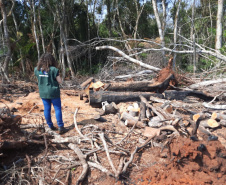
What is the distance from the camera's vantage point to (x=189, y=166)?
115 inches

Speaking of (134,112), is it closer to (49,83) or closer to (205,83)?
(49,83)

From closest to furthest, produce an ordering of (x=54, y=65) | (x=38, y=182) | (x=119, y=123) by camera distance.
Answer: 1. (x=38, y=182)
2. (x=54, y=65)
3. (x=119, y=123)

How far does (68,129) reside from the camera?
3854 mm

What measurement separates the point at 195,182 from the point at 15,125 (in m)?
3.03

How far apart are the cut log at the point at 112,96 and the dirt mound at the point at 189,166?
2378 mm

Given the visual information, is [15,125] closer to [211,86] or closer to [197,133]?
[197,133]

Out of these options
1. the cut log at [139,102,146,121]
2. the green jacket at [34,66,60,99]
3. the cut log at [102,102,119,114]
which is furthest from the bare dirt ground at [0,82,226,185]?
the cut log at [102,102,119,114]

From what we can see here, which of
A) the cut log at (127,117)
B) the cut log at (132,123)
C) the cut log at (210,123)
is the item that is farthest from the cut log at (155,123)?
the cut log at (210,123)

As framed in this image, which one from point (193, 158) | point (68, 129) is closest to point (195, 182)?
point (193, 158)

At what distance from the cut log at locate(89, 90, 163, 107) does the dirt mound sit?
2378 millimetres

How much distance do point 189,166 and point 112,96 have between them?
2795 millimetres

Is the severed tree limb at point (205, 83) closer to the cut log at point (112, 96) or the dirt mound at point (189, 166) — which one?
the cut log at point (112, 96)

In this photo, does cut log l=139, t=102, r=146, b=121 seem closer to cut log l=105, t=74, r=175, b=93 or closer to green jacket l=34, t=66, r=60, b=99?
cut log l=105, t=74, r=175, b=93

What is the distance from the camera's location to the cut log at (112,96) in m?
5.12
